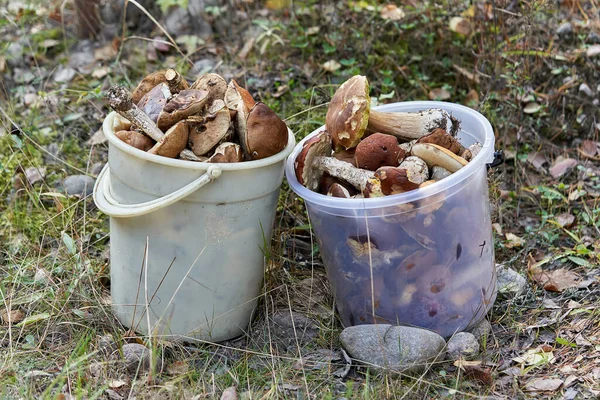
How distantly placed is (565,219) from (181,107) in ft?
4.59

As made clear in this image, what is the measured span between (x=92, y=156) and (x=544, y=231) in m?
1.69

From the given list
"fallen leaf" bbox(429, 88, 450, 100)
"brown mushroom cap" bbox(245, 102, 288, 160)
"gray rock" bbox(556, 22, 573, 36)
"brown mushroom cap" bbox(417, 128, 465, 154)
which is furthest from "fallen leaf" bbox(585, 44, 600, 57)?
"brown mushroom cap" bbox(245, 102, 288, 160)

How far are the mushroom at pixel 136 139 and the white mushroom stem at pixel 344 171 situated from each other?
44 centimetres

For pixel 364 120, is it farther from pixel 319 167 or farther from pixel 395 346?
pixel 395 346

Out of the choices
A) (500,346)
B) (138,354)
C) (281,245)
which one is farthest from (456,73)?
(138,354)

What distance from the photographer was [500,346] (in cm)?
196

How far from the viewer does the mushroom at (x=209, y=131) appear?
73.3 inches

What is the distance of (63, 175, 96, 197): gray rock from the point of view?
258 centimetres

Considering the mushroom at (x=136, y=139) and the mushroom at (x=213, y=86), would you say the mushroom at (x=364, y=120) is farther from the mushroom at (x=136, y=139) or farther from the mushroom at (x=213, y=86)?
the mushroom at (x=136, y=139)

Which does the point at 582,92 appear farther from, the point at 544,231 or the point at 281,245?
the point at 281,245

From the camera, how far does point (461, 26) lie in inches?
117

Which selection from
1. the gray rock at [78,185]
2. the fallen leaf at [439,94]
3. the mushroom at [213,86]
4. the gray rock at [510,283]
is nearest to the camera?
the mushroom at [213,86]

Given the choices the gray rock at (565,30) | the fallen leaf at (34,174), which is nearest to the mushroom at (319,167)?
the fallen leaf at (34,174)

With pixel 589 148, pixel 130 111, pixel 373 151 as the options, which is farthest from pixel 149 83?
pixel 589 148
